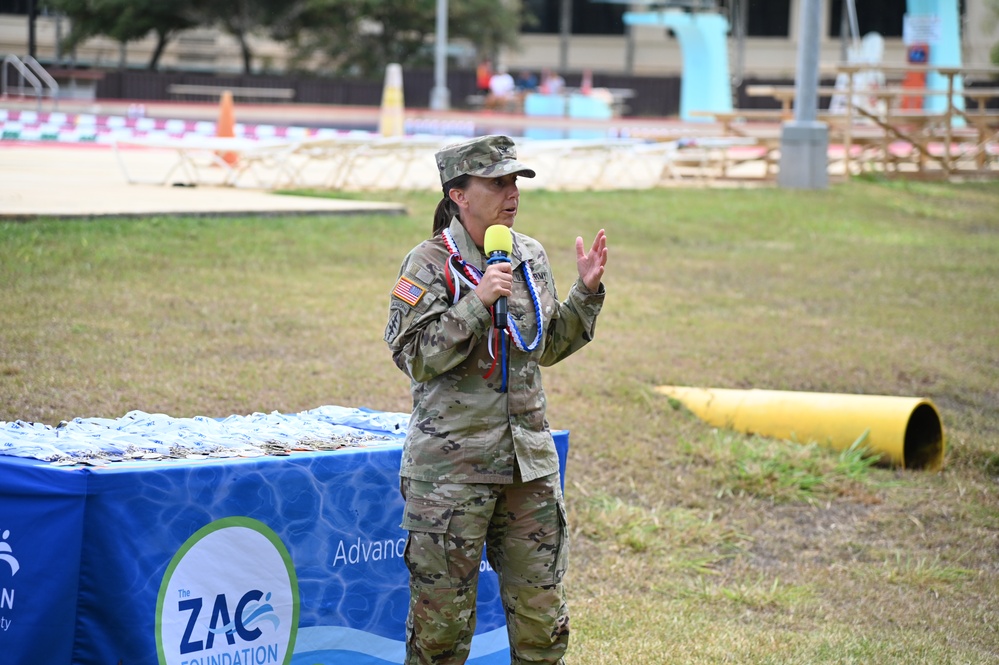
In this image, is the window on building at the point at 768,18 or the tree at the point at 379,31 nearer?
the tree at the point at 379,31

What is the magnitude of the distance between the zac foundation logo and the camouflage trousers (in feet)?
1.55

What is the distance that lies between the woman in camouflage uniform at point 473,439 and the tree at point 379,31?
46572 millimetres

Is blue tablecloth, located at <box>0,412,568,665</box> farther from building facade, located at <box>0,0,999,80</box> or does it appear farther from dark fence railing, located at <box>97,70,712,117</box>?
building facade, located at <box>0,0,999,80</box>

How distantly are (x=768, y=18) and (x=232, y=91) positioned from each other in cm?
2966

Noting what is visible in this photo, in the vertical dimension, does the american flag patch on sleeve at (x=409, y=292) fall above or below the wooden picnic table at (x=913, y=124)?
below

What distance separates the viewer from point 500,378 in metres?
3.34

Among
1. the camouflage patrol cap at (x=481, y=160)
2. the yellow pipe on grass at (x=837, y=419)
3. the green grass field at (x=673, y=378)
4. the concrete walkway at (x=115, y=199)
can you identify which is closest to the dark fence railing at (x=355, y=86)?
the concrete walkway at (x=115, y=199)

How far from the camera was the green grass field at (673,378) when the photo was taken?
17.0ft

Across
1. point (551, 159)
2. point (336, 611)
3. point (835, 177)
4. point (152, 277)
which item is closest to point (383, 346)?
point (152, 277)

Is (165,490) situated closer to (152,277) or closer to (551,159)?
(152,277)

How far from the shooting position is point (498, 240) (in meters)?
3.19

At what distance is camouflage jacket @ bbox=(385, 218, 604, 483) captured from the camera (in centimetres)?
322

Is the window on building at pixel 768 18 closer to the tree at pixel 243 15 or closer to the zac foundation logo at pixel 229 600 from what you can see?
the tree at pixel 243 15

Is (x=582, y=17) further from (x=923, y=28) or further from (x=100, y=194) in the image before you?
(x=100, y=194)
